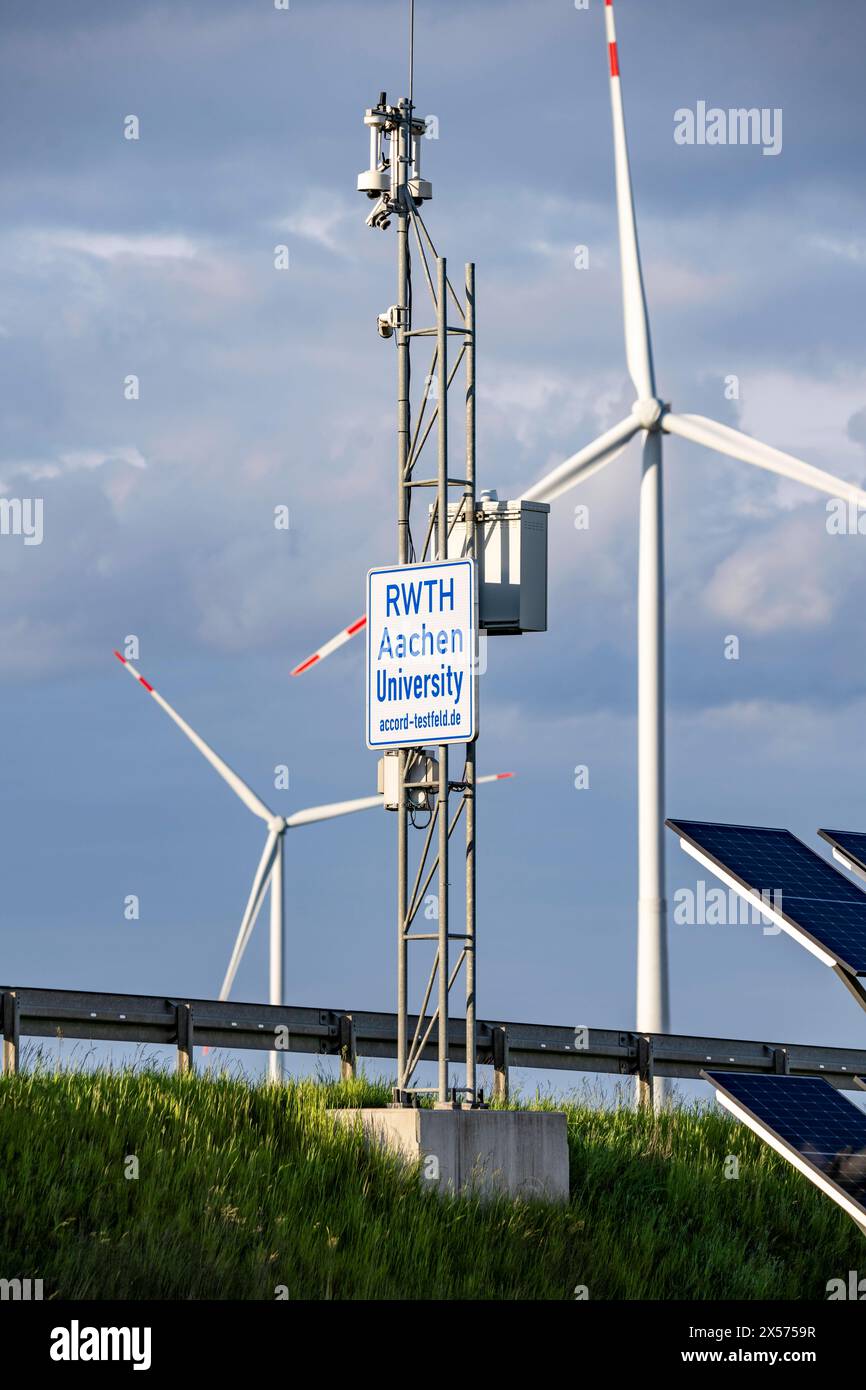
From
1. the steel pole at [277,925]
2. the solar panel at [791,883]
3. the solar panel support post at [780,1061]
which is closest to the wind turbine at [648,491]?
the solar panel support post at [780,1061]

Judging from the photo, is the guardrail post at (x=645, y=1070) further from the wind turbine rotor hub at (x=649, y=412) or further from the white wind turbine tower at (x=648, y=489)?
the wind turbine rotor hub at (x=649, y=412)

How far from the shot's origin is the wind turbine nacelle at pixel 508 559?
910 inches

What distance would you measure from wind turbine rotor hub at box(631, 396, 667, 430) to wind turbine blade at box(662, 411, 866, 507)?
0.15 metres

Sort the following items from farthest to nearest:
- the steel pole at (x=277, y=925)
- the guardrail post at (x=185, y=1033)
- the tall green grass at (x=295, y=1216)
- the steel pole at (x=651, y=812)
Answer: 1. the steel pole at (x=277, y=925)
2. the steel pole at (x=651, y=812)
3. the guardrail post at (x=185, y=1033)
4. the tall green grass at (x=295, y=1216)

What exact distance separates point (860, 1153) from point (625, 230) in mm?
22530

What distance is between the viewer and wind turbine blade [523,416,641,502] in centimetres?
3941

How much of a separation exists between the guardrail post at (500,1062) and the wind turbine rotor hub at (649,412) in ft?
53.3

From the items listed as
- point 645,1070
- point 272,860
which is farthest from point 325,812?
point 645,1070

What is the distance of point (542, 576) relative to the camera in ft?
77.0

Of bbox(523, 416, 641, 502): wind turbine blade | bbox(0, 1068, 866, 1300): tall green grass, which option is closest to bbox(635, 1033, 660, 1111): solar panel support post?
bbox(0, 1068, 866, 1300): tall green grass

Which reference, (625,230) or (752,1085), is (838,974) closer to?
(752,1085)

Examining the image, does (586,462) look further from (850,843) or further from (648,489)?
(850,843)

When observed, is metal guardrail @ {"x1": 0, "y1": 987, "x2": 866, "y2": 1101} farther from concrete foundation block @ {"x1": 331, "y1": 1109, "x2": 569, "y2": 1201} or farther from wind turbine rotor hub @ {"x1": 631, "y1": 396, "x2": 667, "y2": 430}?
wind turbine rotor hub @ {"x1": 631, "y1": 396, "x2": 667, "y2": 430}
